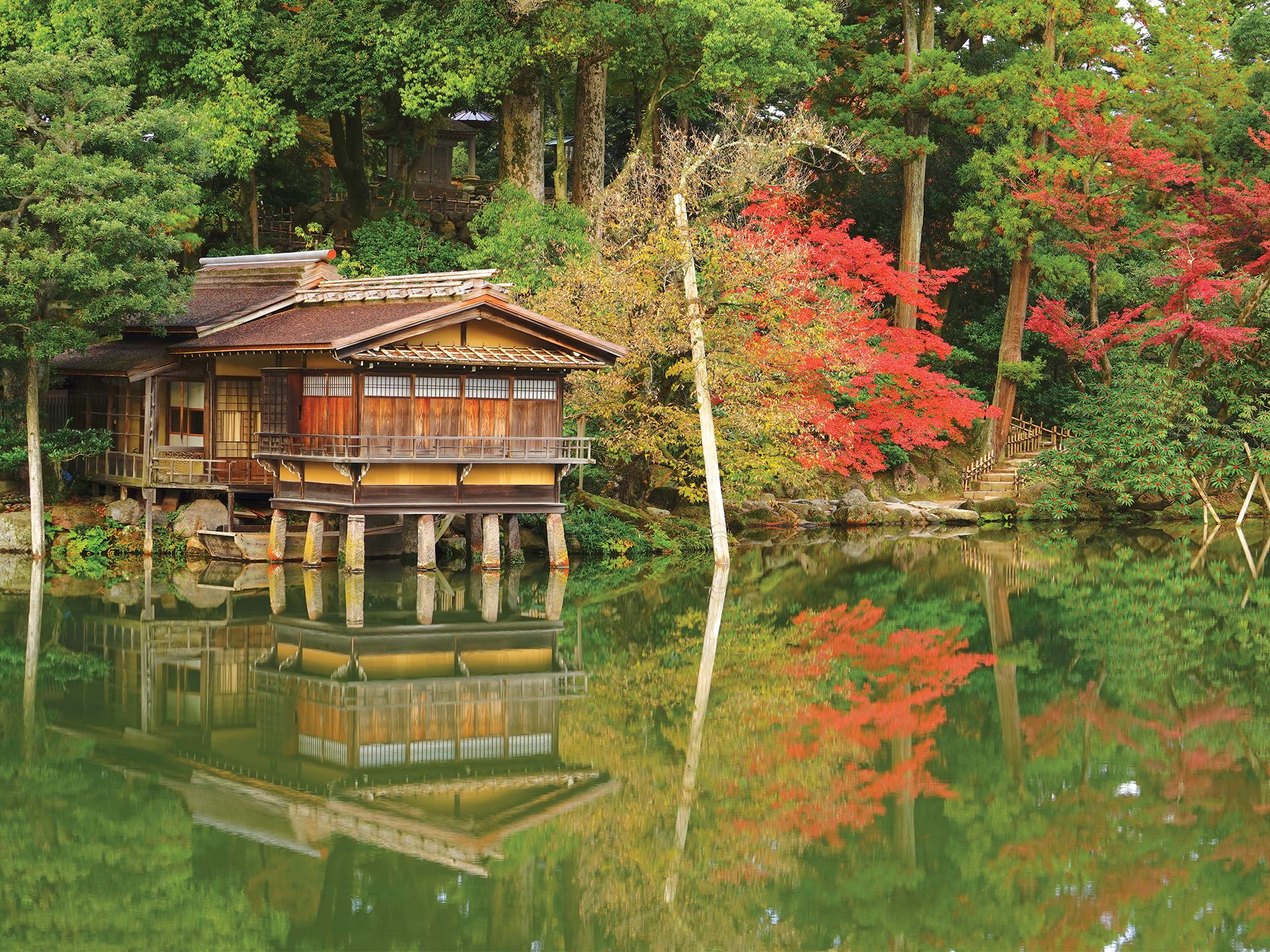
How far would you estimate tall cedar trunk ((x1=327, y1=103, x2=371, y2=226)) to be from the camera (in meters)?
35.3

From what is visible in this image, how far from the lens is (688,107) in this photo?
35.4 metres

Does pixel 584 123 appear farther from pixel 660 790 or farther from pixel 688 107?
pixel 660 790

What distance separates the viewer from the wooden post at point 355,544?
22.3m

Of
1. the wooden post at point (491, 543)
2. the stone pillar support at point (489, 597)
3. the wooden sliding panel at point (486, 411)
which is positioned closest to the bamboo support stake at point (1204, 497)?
the wooden post at point (491, 543)

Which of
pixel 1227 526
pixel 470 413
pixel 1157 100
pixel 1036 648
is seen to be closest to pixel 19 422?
pixel 470 413

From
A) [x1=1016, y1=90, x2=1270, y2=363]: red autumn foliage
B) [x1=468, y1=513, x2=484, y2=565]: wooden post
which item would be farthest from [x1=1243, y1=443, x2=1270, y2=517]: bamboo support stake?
[x1=468, y1=513, x2=484, y2=565]: wooden post

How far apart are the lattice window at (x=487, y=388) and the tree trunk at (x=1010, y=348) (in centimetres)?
1681

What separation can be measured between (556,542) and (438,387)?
368 centimetres

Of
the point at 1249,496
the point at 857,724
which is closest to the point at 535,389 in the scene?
the point at 857,724

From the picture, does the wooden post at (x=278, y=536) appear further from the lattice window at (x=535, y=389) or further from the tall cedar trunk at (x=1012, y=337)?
the tall cedar trunk at (x=1012, y=337)

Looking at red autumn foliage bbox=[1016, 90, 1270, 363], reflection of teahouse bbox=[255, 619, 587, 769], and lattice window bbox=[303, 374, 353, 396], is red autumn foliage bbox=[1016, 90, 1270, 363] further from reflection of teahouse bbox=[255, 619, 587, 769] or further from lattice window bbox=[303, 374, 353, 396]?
reflection of teahouse bbox=[255, 619, 587, 769]

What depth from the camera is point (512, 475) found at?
23297 millimetres

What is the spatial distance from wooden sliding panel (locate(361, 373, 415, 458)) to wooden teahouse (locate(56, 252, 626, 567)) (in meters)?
0.02

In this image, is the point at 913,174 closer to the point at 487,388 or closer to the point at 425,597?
the point at 487,388
